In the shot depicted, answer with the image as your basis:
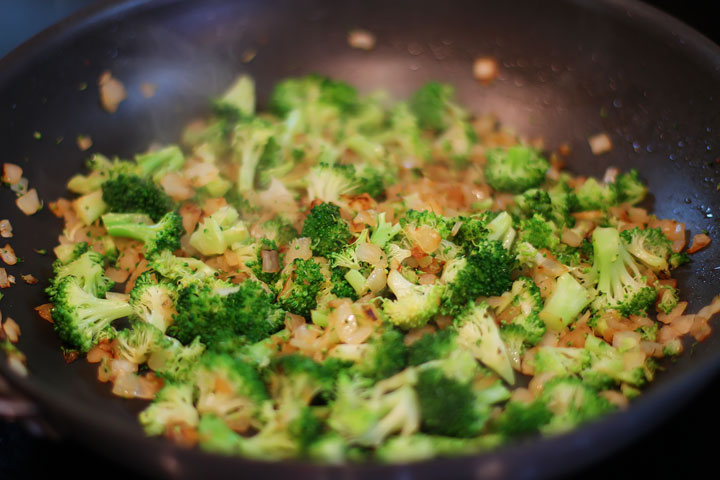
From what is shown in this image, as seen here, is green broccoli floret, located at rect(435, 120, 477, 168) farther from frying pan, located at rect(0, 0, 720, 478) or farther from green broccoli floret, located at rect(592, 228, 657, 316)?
green broccoli floret, located at rect(592, 228, 657, 316)

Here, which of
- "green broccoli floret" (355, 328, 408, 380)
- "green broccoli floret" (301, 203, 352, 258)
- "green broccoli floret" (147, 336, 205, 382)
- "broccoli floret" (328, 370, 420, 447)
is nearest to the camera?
"broccoli floret" (328, 370, 420, 447)

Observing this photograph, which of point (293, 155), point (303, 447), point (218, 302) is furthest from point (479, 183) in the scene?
point (303, 447)

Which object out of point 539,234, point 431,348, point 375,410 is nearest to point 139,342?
point 375,410

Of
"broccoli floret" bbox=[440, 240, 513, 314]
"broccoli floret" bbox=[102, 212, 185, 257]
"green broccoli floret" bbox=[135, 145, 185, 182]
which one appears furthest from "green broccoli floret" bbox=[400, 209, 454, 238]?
"green broccoli floret" bbox=[135, 145, 185, 182]

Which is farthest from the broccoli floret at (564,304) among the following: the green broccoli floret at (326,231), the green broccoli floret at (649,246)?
the green broccoli floret at (326,231)

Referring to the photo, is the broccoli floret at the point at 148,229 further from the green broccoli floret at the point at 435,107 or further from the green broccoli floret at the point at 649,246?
the green broccoli floret at the point at 649,246

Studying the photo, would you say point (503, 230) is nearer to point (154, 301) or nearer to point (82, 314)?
point (154, 301)

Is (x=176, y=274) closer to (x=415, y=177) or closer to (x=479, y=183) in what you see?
(x=415, y=177)
